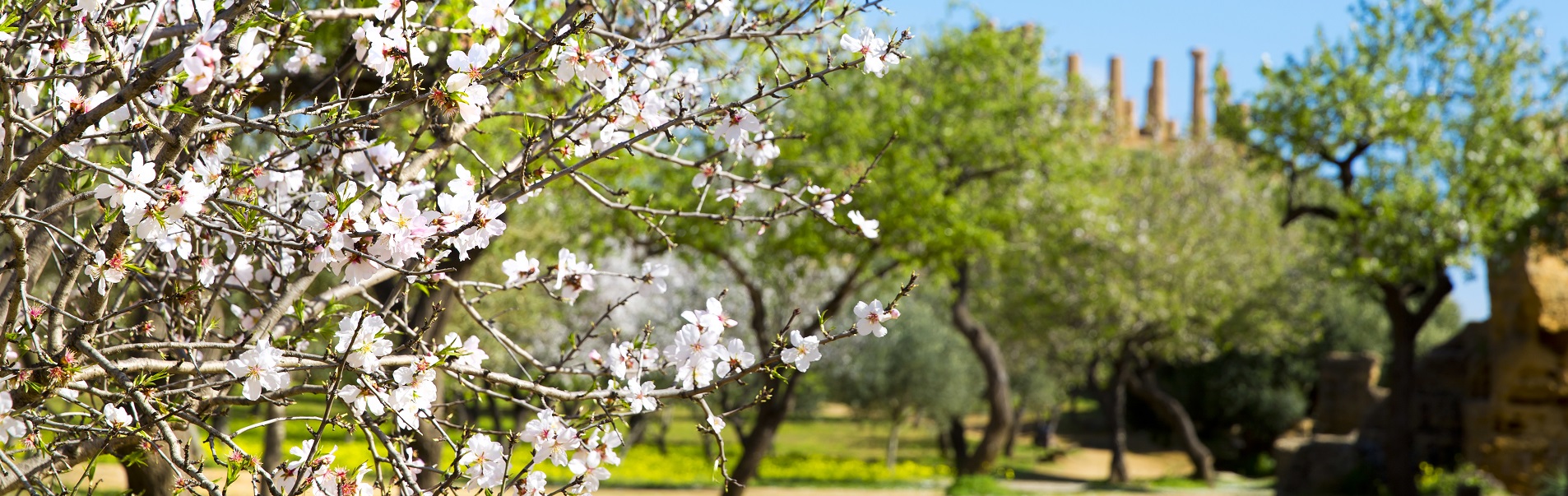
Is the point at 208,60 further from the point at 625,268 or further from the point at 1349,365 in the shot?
the point at 1349,365

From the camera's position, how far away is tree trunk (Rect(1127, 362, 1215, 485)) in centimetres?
2303

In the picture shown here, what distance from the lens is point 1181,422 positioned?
2333 centimetres

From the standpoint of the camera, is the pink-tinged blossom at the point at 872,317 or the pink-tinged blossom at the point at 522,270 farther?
the pink-tinged blossom at the point at 522,270

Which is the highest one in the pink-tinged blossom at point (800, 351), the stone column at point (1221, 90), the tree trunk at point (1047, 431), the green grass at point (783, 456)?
the stone column at point (1221, 90)

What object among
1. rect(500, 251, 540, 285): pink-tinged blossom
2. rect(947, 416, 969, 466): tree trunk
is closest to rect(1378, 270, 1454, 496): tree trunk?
rect(947, 416, 969, 466): tree trunk

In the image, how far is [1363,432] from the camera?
17.9m

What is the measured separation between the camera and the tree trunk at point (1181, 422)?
2303 centimetres

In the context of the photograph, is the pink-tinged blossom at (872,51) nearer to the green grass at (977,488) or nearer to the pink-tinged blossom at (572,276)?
the pink-tinged blossom at (572,276)

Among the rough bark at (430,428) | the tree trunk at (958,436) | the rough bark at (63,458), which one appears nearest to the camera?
the rough bark at (63,458)

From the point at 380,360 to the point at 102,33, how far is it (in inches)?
33.8

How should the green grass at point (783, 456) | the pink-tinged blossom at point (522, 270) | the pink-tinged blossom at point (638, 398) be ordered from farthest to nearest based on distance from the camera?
the green grass at point (783, 456) < the pink-tinged blossom at point (522, 270) < the pink-tinged blossom at point (638, 398)

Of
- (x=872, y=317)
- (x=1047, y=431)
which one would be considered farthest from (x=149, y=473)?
(x=1047, y=431)

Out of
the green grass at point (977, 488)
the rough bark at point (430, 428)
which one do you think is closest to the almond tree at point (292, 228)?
the rough bark at point (430, 428)

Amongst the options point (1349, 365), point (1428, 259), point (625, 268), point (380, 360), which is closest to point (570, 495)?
point (380, 360)
